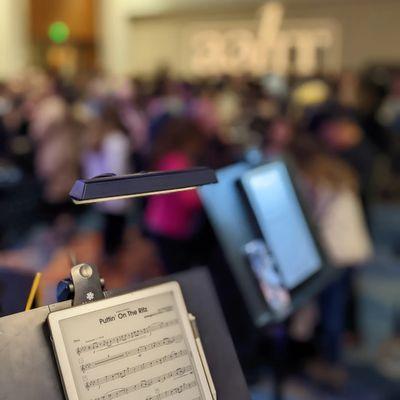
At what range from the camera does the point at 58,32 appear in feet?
39.9

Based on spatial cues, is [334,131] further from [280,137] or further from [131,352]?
[131,352]

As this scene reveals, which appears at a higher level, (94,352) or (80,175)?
(94,352)

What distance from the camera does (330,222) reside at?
323 centimetres

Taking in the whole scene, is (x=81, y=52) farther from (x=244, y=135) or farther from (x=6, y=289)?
(x=6, y=289)

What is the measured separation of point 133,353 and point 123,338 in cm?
3

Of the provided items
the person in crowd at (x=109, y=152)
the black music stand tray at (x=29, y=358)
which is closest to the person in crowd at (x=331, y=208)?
the person in crowd at (x=109, y=152)

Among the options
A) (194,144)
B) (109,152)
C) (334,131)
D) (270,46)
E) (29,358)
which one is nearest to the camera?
(29,358)

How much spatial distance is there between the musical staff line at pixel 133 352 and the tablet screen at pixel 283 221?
0.96 metres

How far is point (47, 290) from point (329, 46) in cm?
909

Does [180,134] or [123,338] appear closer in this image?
[123,338]

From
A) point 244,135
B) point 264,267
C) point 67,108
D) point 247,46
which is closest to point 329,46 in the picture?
point 247,46

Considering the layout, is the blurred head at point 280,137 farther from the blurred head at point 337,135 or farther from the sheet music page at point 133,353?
the sheet music page at point 133,353

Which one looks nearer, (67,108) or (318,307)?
(318,307)

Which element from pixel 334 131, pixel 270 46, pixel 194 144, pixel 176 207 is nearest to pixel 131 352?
pixel 176 207
